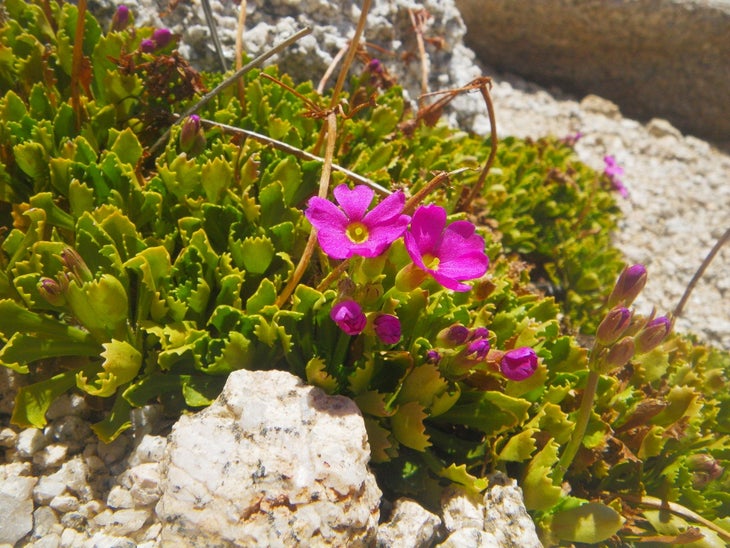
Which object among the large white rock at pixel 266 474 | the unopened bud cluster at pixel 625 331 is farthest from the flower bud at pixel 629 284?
the large white rock at pixel 266 474

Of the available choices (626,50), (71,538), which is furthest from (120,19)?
(626,50)

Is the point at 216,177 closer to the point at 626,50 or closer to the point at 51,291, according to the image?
the point at 51,291

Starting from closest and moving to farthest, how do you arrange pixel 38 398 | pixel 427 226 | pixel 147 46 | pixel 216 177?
pixel 427 226
pixel 38 398
pixel 216 177
pixel 147 46

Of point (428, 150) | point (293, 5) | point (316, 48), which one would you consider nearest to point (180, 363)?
point (428, 150)

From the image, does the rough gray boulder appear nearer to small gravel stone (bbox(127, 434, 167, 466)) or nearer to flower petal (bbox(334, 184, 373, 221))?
flower petal (bbox(334, 184, 373, 221))

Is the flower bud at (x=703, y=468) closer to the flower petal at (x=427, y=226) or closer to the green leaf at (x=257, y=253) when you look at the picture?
the flower petal at (x=427, y=226)

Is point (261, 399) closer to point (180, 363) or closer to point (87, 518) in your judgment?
point (180, 363)
